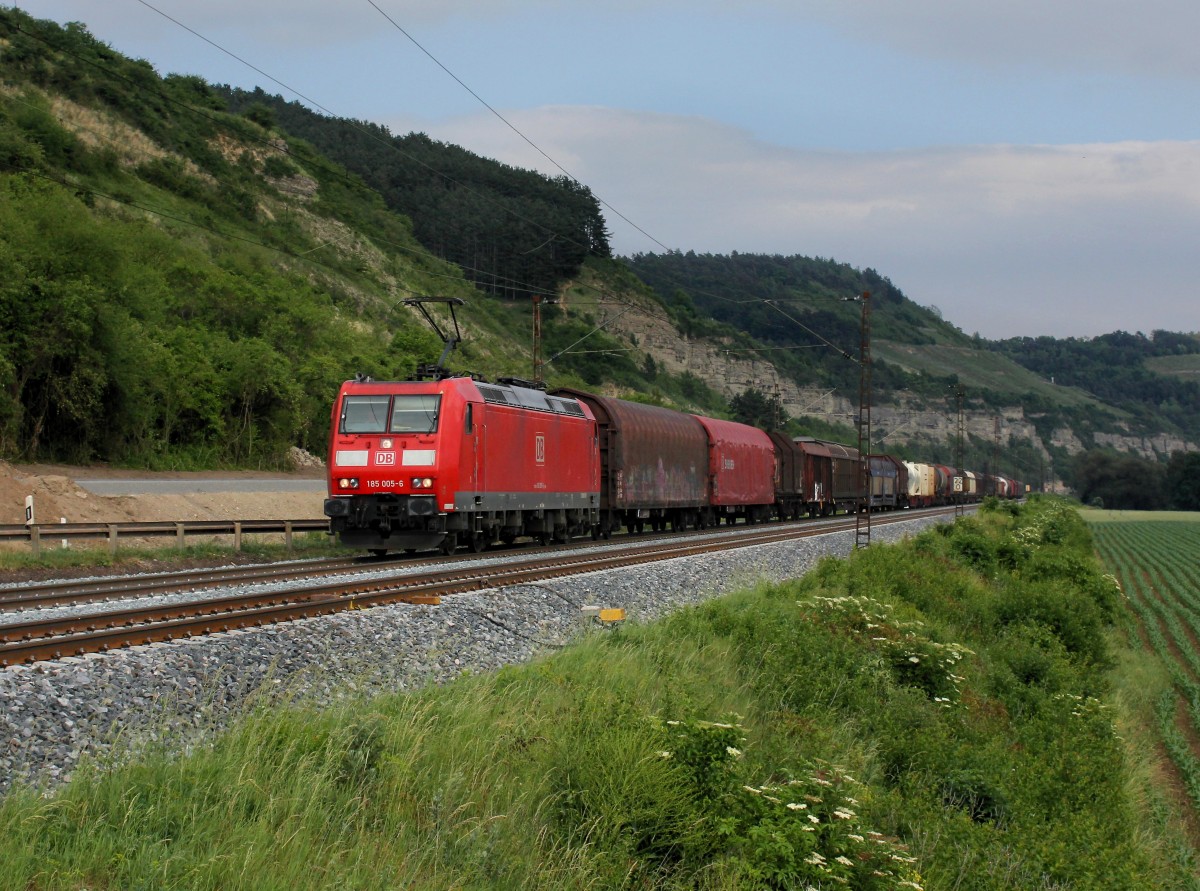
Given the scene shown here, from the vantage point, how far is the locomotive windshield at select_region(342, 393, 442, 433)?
23.0 metres

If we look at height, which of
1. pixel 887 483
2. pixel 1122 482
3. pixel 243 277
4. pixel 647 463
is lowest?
pixel 887 483

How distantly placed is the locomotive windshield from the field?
13.8 meters

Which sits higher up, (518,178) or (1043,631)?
(518,178)

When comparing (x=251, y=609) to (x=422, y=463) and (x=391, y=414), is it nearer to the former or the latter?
(x=422, y=463)

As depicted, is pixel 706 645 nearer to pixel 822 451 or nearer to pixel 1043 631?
pixel 1043 631

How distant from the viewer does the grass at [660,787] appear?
5758 millimetres

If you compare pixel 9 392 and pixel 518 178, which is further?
pixel 518 178

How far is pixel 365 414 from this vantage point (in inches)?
925

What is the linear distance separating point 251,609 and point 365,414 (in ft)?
36.0

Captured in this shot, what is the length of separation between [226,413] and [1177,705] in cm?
3374

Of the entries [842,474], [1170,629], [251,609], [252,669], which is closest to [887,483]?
[842,474]

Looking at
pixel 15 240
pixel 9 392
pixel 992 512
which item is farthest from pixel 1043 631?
pixel 992 512

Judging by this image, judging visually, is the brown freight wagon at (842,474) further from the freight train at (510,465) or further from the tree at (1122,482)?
the tree at (1122,482)

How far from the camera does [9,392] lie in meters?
34.9
